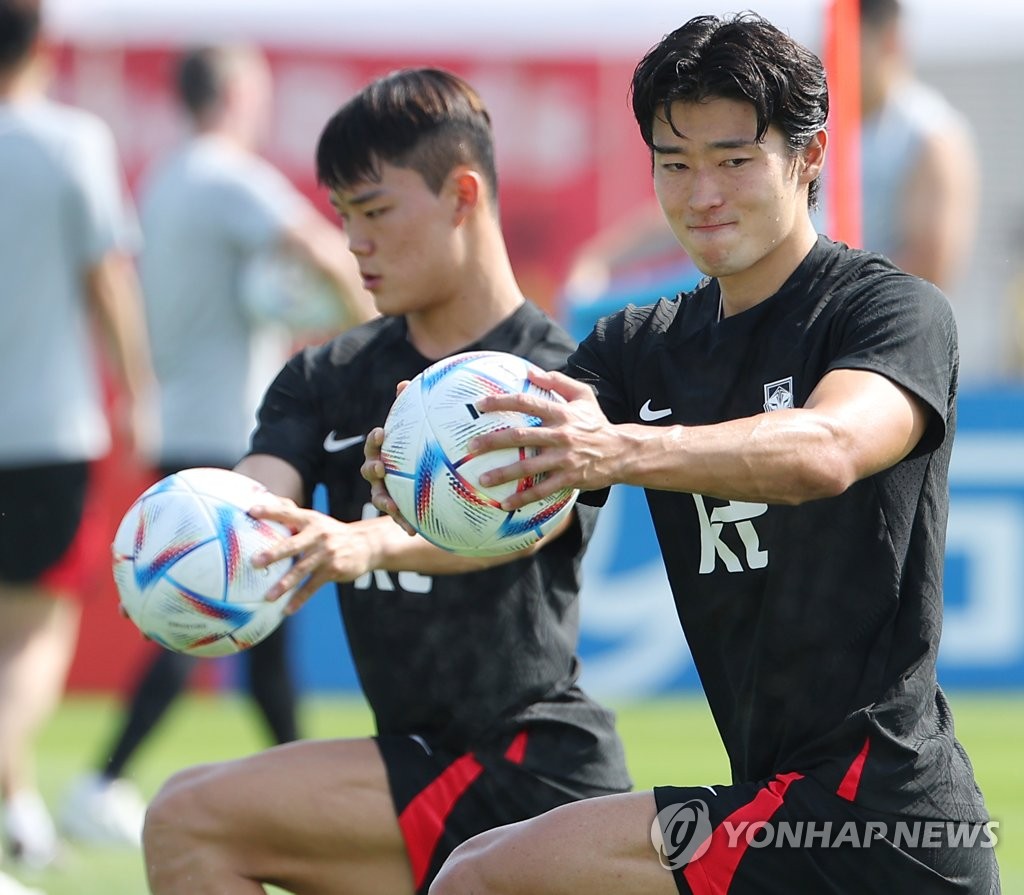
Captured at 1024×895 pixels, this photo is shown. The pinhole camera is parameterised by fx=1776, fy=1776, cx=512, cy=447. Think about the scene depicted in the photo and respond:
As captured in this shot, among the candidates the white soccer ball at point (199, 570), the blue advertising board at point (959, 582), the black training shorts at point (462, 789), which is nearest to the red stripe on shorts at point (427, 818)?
the black training shorts at point (462, 789)

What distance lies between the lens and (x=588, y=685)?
384 inches

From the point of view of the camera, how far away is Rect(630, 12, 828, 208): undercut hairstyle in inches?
132

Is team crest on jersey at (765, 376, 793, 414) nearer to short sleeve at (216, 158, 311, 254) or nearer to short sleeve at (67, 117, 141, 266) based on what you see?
short sleeve at (67, 117, 141, 266)

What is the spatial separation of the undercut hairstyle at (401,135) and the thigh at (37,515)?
2.57m

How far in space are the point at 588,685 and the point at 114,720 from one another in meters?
2.71

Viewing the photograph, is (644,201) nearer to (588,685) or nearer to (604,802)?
(588,685)

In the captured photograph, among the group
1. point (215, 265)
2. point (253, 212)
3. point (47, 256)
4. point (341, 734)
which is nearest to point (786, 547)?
point (47, 256)

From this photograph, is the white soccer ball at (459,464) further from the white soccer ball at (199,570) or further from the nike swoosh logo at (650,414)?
the white soccer ball at (199,570)

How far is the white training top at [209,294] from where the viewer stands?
765 cm

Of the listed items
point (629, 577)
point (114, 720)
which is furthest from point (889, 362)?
point (114, 720)

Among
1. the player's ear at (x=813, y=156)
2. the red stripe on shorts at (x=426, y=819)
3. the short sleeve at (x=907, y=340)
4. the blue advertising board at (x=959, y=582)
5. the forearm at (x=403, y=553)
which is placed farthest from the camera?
the blue advertising board at (x=959, y=582)

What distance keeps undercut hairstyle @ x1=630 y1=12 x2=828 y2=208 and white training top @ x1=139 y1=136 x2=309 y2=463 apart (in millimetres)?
4297

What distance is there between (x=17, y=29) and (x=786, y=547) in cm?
438

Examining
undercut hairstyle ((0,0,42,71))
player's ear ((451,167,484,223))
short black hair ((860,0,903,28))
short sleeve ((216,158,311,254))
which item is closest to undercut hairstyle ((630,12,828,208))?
player's ear ((451,167,484,223))
